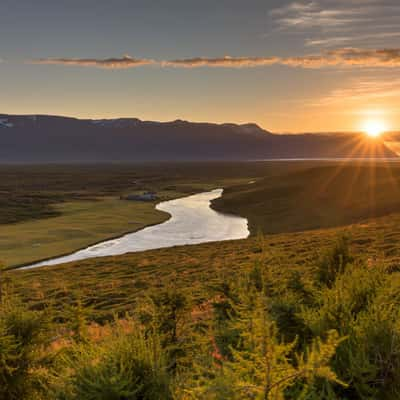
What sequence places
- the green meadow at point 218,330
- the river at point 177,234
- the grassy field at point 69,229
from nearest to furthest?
1. the green meadow at point 218,330
2. the grassy field at point 69,229
3. the river at point 177,234

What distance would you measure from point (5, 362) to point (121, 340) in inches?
130

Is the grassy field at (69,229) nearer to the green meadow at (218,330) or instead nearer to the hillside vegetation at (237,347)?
the green meadow at (218,330)

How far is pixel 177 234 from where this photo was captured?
51.2m

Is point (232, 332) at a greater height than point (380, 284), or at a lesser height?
lesser

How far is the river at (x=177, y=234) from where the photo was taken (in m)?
42.4

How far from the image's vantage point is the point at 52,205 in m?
79.7

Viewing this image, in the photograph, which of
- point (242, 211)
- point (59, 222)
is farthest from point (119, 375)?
point (242, 211)

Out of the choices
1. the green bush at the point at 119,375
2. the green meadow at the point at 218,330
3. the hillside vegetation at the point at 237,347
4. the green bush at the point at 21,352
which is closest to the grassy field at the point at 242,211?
the green meadow at the point at 218,330

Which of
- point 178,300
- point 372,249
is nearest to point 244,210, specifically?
point 372,249

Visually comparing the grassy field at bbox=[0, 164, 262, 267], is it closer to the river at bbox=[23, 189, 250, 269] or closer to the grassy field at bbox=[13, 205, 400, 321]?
the river at bbox=[23, 189, 250, 269]

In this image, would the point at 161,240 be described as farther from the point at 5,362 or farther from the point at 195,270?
the point at 5,362

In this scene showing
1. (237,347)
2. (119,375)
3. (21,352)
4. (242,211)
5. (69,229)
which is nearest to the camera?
(237,347)

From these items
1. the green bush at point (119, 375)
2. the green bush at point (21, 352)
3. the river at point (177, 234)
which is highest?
the green bush at point (119, 375)

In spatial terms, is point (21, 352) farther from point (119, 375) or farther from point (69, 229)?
point (69, 229)
